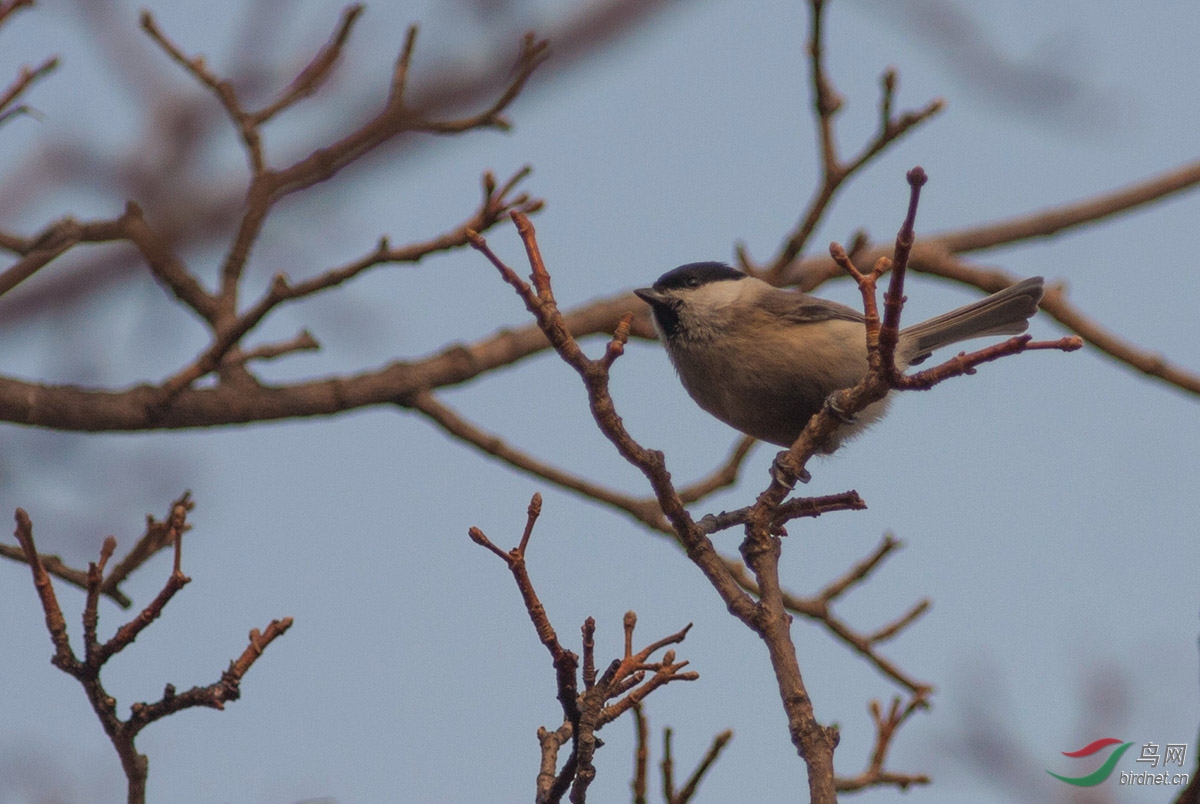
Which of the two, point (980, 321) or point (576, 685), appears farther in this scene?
point (980, 321)

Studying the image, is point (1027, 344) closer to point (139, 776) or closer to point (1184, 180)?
point (139, 776)

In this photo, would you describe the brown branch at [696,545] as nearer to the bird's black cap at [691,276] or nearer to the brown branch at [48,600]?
the brown branch at [48,600]

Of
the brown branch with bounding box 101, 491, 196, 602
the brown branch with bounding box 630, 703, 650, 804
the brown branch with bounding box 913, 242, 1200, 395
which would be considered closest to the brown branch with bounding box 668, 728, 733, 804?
the brown branch with bounding box 630, 703, 650, 804

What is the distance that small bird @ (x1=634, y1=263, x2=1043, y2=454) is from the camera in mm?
4125

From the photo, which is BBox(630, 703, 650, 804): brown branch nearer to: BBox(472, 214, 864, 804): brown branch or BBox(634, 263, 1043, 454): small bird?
BBox(472, 214, 864, 804): brown branch

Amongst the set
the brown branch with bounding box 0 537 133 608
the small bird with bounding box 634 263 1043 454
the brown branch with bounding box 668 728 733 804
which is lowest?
the brown branch with bounding box 668 728 733 804

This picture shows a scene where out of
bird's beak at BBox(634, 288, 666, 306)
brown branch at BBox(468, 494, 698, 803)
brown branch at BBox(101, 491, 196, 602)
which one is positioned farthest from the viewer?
bird's beak at BBox(634, 288, 666, 306)

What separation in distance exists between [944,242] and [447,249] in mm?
2665

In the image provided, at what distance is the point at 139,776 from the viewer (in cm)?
216

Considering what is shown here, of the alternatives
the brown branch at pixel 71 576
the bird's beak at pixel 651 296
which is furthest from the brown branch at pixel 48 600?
the bird's beak at pixel 651 296

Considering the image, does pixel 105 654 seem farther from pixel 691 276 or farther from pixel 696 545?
pixel 691 276

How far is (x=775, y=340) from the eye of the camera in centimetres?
419

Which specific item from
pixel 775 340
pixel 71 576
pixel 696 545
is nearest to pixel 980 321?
pixel 775 340

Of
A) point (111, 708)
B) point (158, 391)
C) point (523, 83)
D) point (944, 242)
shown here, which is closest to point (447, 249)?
point (523, 83)
